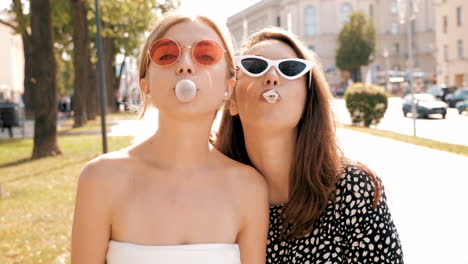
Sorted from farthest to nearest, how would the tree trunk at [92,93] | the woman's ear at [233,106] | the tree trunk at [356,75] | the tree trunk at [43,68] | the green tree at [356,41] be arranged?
the tree trunk at [356,75] → the green tree at [356,41] → the tree trunk at [92,93] → the tree trunk at [43,68] → the woman's ear at [233,106]

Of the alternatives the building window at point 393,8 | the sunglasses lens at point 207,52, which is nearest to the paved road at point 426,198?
the sunglasses lens at point 207,52

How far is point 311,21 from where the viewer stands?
9119 centimetres

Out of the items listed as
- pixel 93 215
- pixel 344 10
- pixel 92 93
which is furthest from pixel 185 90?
pixel 344 10

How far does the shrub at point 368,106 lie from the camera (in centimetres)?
2308

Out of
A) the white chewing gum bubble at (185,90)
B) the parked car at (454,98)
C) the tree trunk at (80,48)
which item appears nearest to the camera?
the white chewing gum bubble at (185,90)

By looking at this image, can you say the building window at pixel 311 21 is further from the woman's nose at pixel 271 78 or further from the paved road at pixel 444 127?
the woman's nose at pixel 271 78

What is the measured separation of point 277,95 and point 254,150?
1.17 feet

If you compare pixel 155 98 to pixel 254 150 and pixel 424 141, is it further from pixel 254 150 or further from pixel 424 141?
pixel 424 141

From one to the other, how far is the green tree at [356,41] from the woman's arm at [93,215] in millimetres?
80886

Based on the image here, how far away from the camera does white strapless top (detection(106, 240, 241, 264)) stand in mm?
1992

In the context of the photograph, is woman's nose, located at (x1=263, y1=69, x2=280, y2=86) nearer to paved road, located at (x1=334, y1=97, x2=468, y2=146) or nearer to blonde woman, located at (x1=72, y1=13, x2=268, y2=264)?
blonde woman, located at (x1=72, y1=13, x2=268, y2=264)

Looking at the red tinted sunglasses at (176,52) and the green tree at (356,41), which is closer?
the red tinted sunglasses at (176,52)

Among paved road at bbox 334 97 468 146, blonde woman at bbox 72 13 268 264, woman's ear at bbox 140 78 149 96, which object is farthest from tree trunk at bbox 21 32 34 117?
blonde woman at bbox 72 13 268 264

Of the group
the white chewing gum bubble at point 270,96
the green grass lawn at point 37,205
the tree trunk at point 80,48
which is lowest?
the green grass lawn at point 37,205
